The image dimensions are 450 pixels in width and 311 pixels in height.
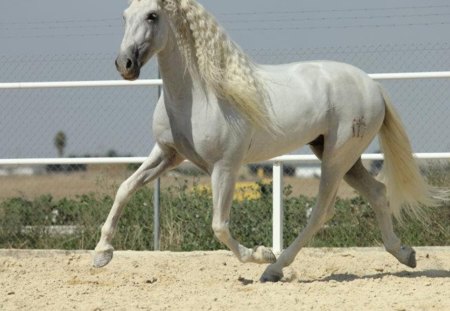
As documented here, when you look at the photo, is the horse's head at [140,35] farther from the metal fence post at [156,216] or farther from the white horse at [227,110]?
the metal fence post at [156,216]

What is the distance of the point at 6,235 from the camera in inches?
382

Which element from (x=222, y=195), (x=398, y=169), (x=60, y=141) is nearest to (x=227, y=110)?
(x=222, y=195)

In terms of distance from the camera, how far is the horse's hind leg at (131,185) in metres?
6.30

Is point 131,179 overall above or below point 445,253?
above

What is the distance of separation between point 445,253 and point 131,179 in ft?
10.1

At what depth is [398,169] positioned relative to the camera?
732 centimetres

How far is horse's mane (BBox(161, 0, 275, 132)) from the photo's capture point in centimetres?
625

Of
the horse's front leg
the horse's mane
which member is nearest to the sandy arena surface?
the horse's front leg

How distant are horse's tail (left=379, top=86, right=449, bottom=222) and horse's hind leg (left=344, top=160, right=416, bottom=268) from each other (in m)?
0.14

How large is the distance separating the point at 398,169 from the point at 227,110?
1.61m

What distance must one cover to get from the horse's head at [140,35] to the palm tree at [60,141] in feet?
11.7

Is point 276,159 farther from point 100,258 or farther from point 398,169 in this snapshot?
point 100,258

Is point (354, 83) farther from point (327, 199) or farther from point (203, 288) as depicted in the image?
point (203, 288)

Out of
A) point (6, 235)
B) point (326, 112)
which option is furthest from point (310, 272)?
point (6, 235)
